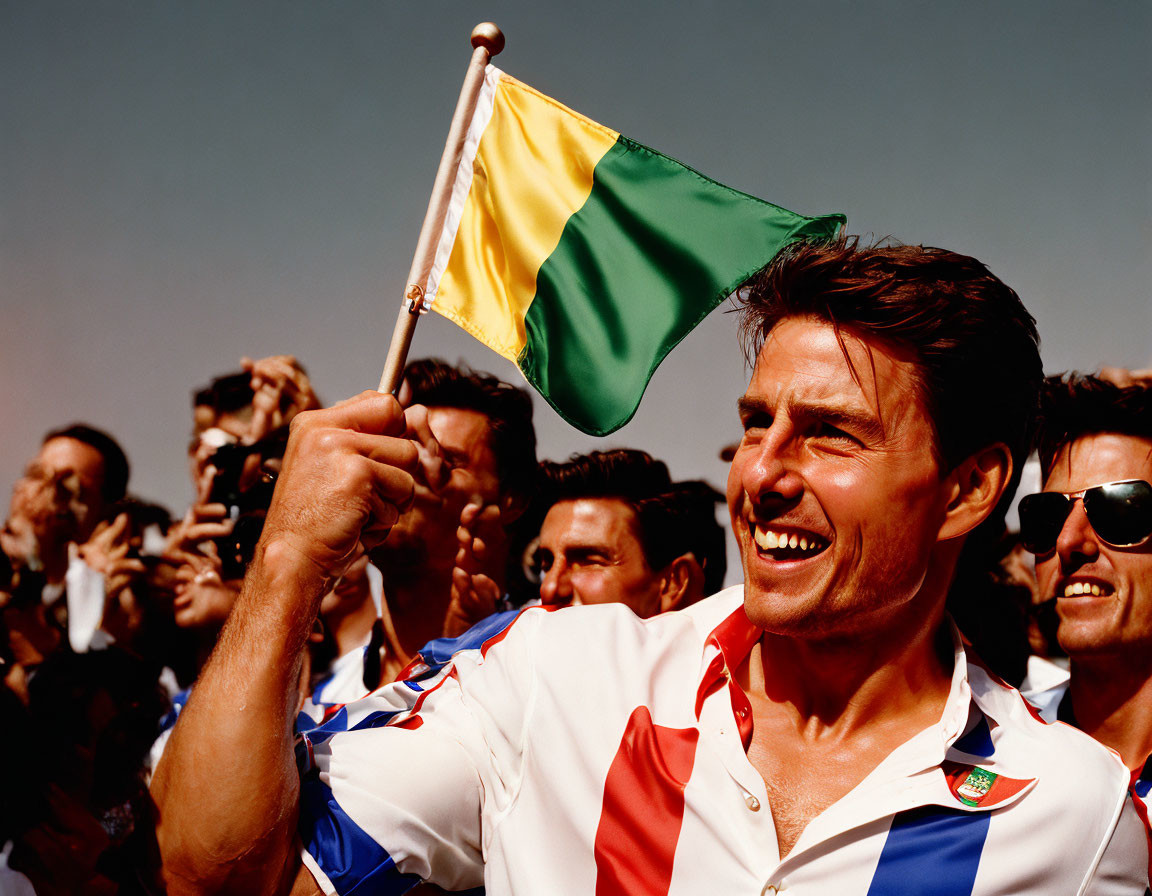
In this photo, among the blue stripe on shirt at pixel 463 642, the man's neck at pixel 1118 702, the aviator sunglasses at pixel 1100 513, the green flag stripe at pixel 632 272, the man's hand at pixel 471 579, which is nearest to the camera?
the green flag stripe at pixel 632 272

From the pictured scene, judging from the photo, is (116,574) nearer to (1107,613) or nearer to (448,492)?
(448,492)

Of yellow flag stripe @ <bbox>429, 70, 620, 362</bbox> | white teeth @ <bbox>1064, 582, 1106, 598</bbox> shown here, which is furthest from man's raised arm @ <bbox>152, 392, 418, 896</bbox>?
white teeth @ <bbox>1064, 582, 1106, 598</bbox>

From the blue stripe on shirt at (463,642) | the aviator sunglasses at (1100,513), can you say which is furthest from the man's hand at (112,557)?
the aviator sunglasses at (1100,513)

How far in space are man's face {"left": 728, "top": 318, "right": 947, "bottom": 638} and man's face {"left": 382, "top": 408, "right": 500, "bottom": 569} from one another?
82.9 inches

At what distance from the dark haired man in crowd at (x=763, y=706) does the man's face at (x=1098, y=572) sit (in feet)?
3.45

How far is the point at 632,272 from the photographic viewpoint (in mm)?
2553

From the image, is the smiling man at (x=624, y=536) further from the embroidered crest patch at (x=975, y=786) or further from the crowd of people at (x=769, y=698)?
the embroidered crest patch at (x=975, y=786)

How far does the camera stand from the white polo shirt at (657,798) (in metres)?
1.92

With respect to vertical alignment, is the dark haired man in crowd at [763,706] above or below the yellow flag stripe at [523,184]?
below

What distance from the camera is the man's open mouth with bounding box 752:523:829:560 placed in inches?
83.9

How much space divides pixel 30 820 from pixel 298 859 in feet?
6.43

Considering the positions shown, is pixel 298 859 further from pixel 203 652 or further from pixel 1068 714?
pixel 203 652

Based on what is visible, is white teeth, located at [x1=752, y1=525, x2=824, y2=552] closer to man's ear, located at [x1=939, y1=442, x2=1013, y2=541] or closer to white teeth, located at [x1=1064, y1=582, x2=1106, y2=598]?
man's ear, located at [x1=939, y1=442, x2=1013, y2=541]

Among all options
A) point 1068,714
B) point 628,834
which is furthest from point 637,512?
point 628,834
